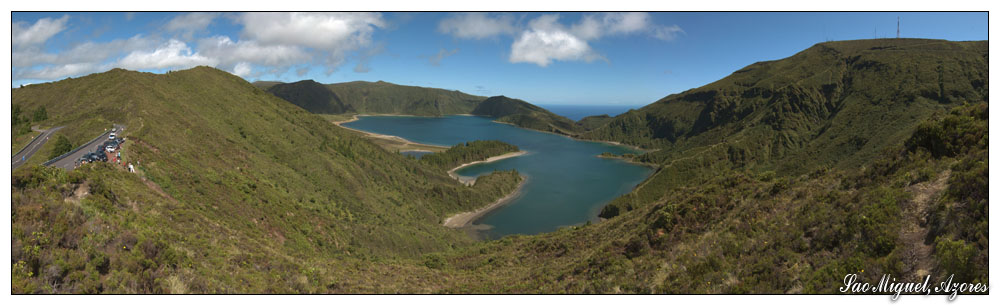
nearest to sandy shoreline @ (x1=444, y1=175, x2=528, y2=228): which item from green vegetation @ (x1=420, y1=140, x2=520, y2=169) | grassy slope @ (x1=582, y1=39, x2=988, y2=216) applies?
grassy slope @ (x1=582, y1=39, x2=988, y2=216)

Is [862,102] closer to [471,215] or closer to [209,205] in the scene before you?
[471,215]

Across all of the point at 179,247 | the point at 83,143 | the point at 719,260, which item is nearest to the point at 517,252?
the point at 719,260

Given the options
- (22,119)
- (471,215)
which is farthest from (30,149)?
(471,215)

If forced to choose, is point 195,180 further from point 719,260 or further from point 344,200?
point 719,260

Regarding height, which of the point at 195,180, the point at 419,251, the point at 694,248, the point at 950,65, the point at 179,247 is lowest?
the point at 419,251

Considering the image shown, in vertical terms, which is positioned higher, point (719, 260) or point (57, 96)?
point (57, 96)

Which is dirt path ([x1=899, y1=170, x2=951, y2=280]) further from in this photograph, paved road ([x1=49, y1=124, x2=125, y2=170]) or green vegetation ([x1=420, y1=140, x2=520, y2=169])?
green vegetation ([x1=420, y1=140, x2=520, y2=169])

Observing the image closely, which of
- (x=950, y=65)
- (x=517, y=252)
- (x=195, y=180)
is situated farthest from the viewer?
(x=950, y=65)

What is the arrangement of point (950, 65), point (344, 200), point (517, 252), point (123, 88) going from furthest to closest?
point (950, 65) → point (344, 200) → point (123, 88) → point (517, 252)
